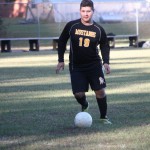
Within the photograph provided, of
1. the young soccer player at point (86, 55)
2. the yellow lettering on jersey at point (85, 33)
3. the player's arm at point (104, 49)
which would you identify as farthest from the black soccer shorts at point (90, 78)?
the yellow lettering on jersey at point (85, 33)

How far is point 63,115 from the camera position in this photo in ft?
31.6

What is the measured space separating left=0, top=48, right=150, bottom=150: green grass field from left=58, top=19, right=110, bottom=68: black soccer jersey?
932 mm

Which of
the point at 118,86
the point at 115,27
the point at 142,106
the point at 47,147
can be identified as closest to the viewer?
the point at 47,147

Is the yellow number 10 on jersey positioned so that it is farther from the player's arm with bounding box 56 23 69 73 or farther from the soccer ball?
the soccer ball

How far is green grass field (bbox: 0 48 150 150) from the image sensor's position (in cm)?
725

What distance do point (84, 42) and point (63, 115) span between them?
158 cm

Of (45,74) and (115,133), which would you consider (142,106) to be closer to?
(115,133)

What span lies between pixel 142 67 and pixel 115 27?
20.7m

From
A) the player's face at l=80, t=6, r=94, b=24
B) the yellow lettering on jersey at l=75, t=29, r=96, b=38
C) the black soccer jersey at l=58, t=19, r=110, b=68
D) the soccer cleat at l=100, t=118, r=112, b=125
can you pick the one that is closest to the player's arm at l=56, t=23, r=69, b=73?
the black soccer jersey at l=58, t=19, r=110, b=68

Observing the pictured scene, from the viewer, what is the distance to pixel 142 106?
10508mm

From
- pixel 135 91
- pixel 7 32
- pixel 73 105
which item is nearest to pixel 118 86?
pixel 135 91

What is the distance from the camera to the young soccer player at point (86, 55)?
8562 millimetres

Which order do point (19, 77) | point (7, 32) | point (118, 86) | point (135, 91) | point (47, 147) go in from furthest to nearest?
point (7, 32) → point (19, 77) → point (118, 86) → point (135, 91) → point (47, 147)

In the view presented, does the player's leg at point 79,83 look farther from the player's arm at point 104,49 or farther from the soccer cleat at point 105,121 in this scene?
the soccer cleat at point 105,121
